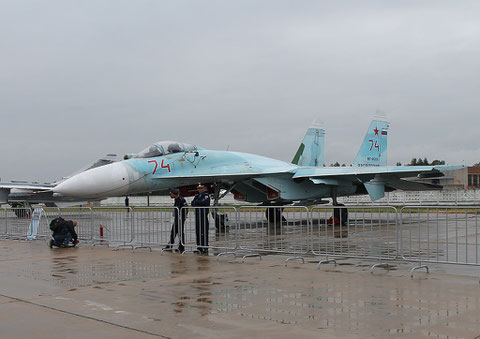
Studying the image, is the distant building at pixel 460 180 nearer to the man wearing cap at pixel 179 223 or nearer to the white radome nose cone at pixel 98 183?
the white radome nose cone at pixel 98 183

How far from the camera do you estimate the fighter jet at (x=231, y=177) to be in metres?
13.7

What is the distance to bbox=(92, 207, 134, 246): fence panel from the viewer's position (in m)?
11.2

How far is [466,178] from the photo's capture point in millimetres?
71562

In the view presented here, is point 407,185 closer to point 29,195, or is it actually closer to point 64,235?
point 64,235

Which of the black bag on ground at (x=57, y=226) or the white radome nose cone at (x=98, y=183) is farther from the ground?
the white radome nose cone at (x=98, y=183)

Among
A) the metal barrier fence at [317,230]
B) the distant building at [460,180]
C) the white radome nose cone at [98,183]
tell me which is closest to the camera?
the metal barrier fence at [317,230]

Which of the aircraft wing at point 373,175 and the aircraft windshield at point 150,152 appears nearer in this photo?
the aircraft windshield at point 150,152

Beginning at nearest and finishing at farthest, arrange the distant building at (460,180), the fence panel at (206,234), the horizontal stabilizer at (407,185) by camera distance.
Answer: the fence panel at (206,234), the horizontal stabilizer at (407,185), the distant building at (460,180)

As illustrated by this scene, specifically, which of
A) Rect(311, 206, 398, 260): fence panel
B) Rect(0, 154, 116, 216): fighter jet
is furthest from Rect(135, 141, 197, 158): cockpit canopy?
Rect(0, 154, 116, 216): fighter jet

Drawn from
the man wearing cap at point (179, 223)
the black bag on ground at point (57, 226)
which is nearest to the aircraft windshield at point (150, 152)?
the black bag on ground at point (57, 226)

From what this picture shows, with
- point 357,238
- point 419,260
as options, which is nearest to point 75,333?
point 419,260

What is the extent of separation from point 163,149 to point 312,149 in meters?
10.4

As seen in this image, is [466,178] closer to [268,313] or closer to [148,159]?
[148,159]

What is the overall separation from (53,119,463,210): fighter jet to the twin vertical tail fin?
13.8ft
